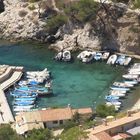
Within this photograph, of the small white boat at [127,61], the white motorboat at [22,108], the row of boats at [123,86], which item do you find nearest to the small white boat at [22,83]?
the white motorboat at [22,108]

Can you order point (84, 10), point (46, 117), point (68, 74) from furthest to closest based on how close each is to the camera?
1. point (84, 10)
2. point (68, 74)
3. point (46, 117)

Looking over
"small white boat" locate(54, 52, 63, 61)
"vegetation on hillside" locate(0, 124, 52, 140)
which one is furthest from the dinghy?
"vegetation on hillside" locate(0, 124, 52, 140)

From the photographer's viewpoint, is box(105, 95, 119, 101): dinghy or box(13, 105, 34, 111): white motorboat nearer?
box(13, 105, 34, 111): white motorboat

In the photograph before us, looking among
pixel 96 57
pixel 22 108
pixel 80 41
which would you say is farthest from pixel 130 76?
pixel 22 108

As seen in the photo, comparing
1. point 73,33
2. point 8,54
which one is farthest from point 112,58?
point 8,54

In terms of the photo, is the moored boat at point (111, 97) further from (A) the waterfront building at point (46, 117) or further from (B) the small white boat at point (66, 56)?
(B) the small white boat at point (66, 56)

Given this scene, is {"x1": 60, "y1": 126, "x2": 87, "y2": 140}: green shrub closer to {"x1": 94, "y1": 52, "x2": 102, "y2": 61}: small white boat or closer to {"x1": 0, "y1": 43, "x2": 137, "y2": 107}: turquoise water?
{"x1": 0, "y1": 43, "x2": 137, "y2": 107}: turquoise water

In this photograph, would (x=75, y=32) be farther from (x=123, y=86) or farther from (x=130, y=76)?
(x=123, y=86)
